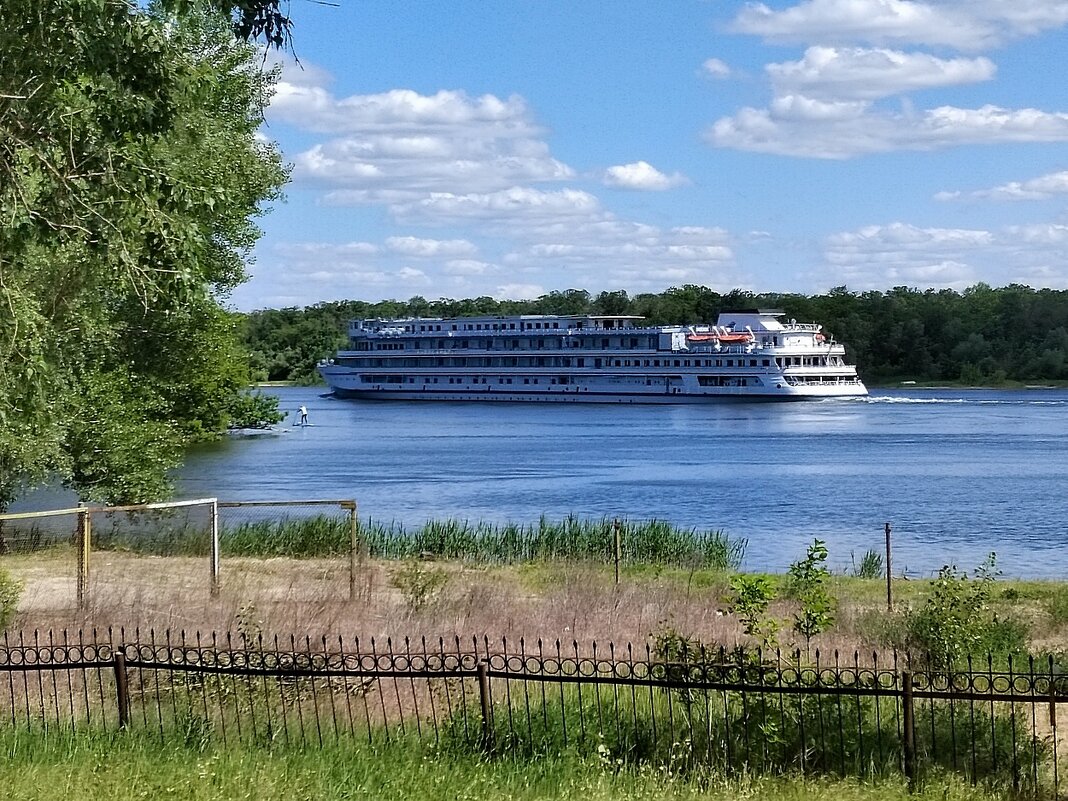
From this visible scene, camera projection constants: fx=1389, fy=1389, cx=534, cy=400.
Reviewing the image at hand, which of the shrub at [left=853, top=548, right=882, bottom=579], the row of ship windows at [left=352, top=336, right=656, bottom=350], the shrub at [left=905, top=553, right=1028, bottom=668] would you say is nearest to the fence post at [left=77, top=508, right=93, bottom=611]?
the shrub at [left=905, top=553, right=1028, bottom=668]

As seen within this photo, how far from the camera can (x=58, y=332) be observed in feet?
43.8

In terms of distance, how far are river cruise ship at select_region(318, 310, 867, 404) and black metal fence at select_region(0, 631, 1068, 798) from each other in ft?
256

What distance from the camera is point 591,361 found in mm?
91000

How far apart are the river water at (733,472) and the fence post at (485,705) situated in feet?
50.5

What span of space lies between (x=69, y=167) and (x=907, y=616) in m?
6.96

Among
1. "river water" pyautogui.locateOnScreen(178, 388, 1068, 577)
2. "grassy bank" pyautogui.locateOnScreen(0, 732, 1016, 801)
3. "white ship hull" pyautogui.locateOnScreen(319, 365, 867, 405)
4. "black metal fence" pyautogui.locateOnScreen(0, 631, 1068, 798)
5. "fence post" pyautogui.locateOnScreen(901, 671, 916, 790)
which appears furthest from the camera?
"white ship hull" pyautogui.locateOnScreen(319, 365, 867, 405)

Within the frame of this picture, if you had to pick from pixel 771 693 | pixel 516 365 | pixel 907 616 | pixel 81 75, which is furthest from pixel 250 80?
pixel 516 365

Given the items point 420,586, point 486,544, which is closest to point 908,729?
point 420,586

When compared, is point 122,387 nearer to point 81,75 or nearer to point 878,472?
point 81,75

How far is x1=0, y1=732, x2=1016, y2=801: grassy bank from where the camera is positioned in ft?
20.7

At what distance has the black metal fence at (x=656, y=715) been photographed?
6848 mm

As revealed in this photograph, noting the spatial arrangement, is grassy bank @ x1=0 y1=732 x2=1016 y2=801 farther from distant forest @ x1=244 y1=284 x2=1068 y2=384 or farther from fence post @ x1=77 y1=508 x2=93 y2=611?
distant forest @ x1=244 y1=284 x2=1068 y2=384

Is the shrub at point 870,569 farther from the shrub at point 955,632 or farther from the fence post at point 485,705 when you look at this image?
the fence post at point 485,705

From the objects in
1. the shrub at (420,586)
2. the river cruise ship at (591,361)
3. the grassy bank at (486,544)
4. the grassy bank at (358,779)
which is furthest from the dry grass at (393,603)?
the river cruise ship at (591,361)
